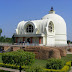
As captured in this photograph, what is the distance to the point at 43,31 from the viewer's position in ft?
108

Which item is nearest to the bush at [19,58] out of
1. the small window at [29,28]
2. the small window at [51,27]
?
the small window at [29,28]

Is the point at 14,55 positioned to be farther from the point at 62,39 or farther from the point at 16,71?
the point at 62,39

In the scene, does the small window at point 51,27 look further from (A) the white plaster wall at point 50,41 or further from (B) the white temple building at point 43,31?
(A) the white plaster wall at point 50,41

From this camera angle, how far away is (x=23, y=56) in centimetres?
1642

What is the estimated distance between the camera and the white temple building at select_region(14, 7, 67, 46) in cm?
3263

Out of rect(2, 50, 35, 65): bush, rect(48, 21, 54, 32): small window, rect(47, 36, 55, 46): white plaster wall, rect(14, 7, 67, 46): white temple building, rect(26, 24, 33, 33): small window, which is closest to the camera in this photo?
rect(2, 50, 35, 65): bush

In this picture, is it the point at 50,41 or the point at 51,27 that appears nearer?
the point at 50,41

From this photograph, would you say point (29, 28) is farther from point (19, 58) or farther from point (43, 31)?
point (19, 58)

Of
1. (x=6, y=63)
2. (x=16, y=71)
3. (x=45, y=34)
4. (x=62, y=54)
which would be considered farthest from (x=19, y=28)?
(x=16, y=71)

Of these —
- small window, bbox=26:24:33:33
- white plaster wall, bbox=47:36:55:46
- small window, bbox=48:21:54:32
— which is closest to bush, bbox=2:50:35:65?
white plaster wall, bbox=47:36:55:46

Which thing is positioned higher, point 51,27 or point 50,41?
point 51,27

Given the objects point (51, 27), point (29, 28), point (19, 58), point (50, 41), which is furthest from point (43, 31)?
point (19, 58)

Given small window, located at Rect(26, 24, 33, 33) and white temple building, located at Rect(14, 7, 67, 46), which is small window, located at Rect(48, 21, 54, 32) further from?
small window, located at Rect(26, 24, 33, 33)

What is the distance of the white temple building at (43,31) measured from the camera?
1285 inches
